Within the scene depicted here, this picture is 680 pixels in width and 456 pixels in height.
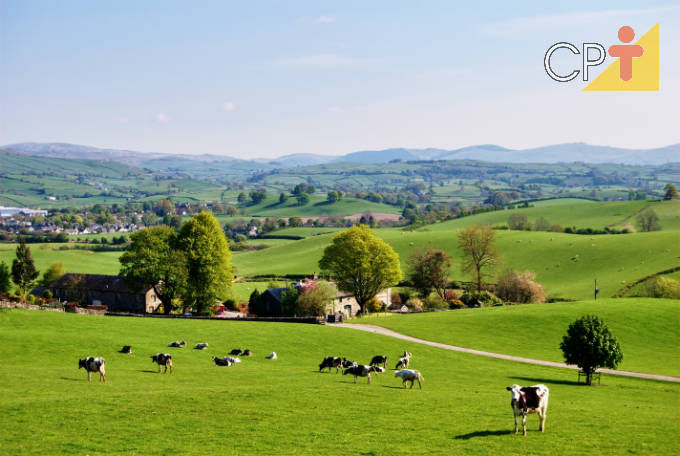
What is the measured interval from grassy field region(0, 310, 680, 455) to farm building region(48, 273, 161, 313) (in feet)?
160

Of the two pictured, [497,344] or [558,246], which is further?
[558,246]

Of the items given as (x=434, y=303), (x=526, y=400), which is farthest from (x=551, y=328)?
(x=526, y=400)

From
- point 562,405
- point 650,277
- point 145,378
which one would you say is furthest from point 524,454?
point 650,277

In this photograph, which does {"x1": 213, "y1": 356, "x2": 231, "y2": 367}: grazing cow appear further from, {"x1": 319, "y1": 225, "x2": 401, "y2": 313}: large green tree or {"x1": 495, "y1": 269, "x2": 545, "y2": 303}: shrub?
{"x1": 495, "y1": 269, "x2": 545, "y2": 303}: shrub

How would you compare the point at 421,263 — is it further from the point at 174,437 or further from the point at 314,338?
the point at 174,437

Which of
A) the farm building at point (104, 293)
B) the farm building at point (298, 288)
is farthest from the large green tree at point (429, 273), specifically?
the farm building at point (104, 293)

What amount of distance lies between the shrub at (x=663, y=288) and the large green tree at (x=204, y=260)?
67697 millimetres

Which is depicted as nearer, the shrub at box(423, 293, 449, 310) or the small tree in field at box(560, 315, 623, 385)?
the small tree in field at box(560, 315, 623, 385)

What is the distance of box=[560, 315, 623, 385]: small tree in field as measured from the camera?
144ft

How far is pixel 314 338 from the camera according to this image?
56.7m

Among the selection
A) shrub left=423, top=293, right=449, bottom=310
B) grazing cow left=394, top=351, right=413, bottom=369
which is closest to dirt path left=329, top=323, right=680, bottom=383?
grazing cow left=394, top=351, right=413, bottom=369

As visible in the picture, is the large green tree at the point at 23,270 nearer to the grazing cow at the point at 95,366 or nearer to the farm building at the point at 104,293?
the farm building at the point at 104,293

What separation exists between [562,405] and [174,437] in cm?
2159

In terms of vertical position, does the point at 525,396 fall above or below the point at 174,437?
above
